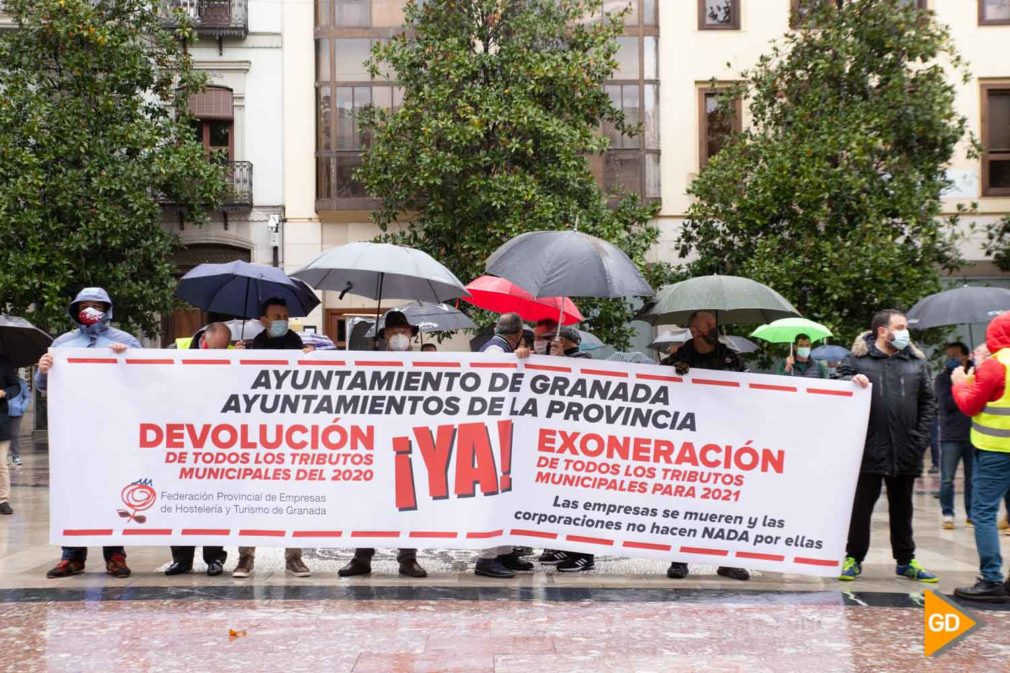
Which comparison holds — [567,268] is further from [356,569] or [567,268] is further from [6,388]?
[6,388]

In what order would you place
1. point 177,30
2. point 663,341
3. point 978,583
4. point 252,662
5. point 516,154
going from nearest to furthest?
1. point 252,662
2. point 978,583
3. point 663,341
4. point 516,154
5. point 177,30

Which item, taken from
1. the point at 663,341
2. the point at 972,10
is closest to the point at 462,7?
the point at 663,341

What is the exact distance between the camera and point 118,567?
322 inches

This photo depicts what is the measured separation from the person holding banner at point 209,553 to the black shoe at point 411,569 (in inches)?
51.0

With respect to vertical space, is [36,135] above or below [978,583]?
above

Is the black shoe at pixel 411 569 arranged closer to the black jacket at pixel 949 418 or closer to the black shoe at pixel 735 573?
the black shoe at pixel 735 573

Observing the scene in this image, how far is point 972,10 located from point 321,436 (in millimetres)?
20833

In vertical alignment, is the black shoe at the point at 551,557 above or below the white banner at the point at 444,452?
below

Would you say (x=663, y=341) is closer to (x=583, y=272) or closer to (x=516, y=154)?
(x=516, y=154)

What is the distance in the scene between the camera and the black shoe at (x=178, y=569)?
8.30m

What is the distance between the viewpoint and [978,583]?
7.53 meters

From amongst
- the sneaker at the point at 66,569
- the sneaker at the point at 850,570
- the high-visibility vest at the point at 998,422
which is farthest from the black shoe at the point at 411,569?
the high-visibility vest at the point at 998,422

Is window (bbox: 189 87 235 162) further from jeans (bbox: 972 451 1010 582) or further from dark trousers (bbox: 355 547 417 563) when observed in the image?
jeans (bbox: 972 451 1010 582)

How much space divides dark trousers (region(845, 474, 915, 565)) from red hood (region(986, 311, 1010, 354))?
125 centimetres
